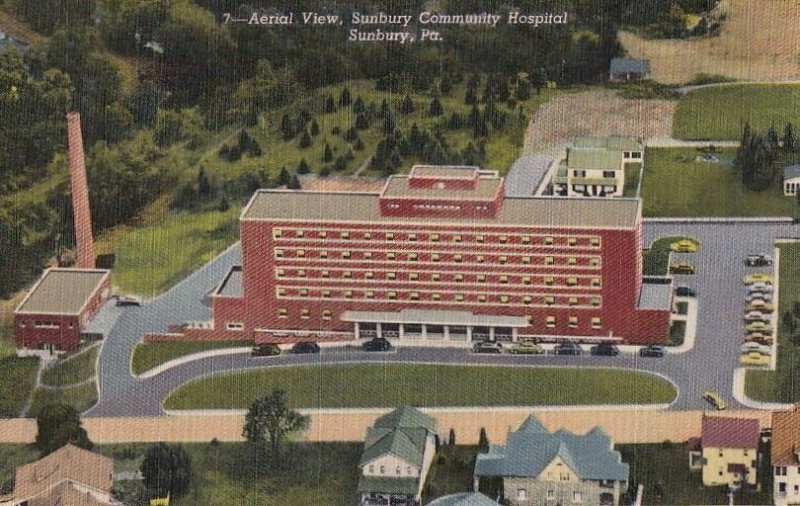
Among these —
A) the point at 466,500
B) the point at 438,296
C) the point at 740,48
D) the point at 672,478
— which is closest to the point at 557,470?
the point at 466,500

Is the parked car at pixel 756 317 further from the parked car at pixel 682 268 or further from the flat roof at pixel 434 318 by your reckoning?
the flat roof at pixel 434 318

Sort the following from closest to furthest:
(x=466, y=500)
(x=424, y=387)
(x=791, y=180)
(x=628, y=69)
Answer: (x=466, y=500) < (x=424, y=387) < (x=791, y=180) < (x=628, y=69)

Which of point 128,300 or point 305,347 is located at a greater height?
point 128,300

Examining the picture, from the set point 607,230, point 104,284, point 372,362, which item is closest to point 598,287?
point 607,230

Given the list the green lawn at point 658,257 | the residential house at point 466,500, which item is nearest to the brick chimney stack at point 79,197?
the residential house at point 466,500

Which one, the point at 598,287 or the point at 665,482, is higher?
the point at 598,287

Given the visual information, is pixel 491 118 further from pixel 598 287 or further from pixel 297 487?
pixel 297 487

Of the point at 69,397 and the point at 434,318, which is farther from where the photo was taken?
the point at 69,397

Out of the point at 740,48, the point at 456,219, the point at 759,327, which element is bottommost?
the point at 759,327

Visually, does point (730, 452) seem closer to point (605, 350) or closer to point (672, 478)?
point (672, 478)
